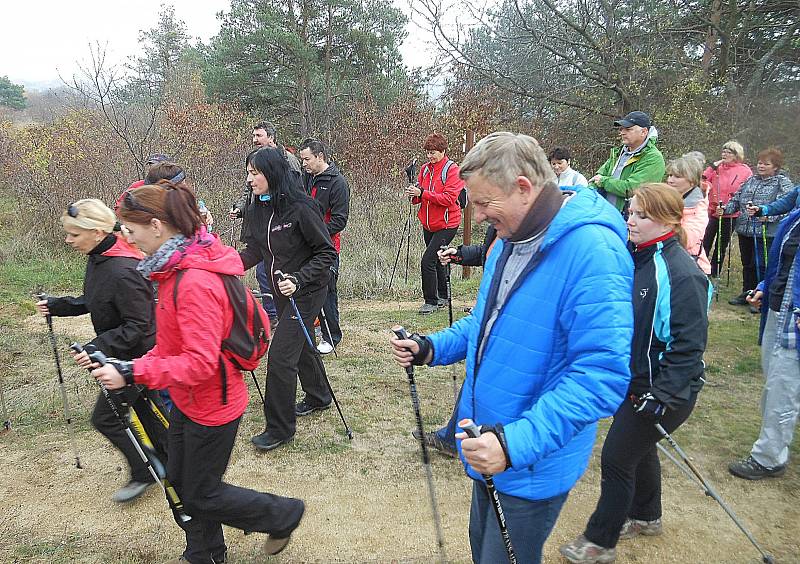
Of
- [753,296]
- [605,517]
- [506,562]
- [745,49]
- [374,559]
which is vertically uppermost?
[745,49]

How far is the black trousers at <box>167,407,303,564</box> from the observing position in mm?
2619

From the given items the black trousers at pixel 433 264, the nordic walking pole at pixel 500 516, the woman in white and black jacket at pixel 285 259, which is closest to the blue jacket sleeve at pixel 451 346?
the nordic walking pole at pixel 500 516

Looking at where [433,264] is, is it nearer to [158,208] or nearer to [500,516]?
[158,208]

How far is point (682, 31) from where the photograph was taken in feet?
42.6

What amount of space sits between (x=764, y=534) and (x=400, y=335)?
2.69 meters

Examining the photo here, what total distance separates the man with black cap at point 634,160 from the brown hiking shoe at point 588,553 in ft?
11.7

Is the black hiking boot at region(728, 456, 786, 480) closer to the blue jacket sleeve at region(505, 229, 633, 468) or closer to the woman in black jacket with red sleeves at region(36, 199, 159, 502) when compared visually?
the blue jacket sleeve at region(505, 229, 633, 468)

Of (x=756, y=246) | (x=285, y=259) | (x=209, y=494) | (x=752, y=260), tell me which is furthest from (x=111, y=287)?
(x=752, y=260)

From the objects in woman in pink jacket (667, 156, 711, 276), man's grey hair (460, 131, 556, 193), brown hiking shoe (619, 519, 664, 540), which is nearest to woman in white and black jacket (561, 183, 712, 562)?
brown hiking shoe (619, 519, 664, 540)

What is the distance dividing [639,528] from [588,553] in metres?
0.46

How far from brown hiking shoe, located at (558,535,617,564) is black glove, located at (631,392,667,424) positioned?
0.83 m

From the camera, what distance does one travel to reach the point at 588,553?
295 centimetres

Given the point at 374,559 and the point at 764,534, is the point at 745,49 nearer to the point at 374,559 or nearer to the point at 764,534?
the point at 764,534

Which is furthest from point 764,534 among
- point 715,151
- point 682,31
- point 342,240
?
point 682,31
